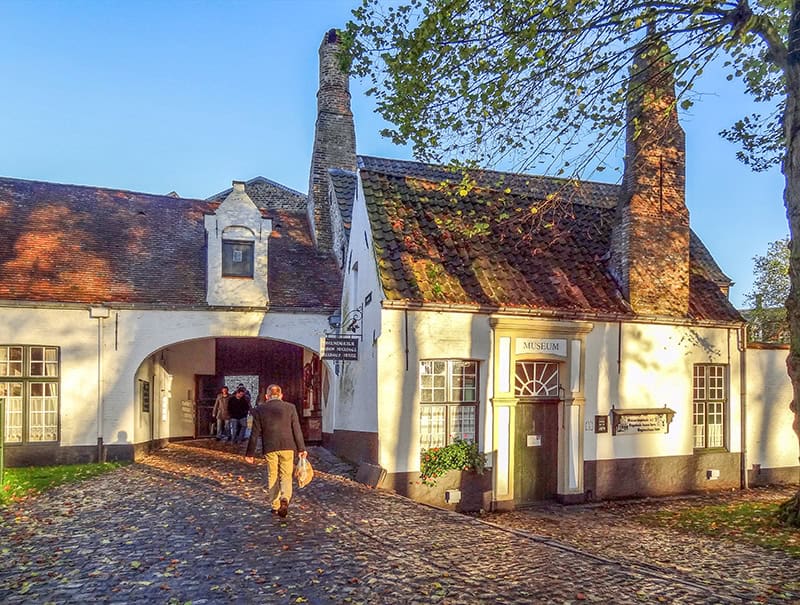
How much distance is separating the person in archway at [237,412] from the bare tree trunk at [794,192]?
47.6ft

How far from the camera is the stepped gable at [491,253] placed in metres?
12.9

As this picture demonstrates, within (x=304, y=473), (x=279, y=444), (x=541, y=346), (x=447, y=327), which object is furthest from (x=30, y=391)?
(x=541, y=346)

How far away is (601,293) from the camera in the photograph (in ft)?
47.4

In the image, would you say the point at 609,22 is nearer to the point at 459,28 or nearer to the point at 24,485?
the point at 459,28

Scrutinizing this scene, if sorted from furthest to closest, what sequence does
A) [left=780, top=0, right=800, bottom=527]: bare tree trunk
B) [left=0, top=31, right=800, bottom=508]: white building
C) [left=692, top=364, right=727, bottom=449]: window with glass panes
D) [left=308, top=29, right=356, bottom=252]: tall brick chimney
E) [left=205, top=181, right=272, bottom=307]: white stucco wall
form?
[left=308, top=29, right=356, bottom=252]: tall brick chimney < [left=205, top=181, right=272, bottom=307]: white stucco wall < [left=692, top=364, right=727, bottom=449]: window with glass panes < [left=0, top=31, right=800, bottom=508]: white building < [left=780, top=0, right=800, bottom=527]: bare tree trunk

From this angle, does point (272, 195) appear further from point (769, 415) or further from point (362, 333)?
point (769, 415)

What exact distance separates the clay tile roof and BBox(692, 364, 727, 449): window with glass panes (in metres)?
8.94

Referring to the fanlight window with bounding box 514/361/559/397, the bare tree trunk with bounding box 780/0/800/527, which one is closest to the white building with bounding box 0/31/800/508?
the fanlight window with bounding box 514/361/559/397

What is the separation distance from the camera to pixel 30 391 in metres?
14.9

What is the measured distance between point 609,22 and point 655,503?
9540mm

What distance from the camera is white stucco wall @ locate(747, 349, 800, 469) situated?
1593 centimetres

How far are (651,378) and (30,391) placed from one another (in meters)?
13.7

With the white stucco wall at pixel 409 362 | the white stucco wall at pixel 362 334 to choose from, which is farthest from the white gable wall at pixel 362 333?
the white stucco wall at pixel 409 362

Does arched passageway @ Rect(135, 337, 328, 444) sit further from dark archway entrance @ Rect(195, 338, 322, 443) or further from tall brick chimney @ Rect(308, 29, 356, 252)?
tall brick chimney @ Rect(308, 29, 356, 252)
